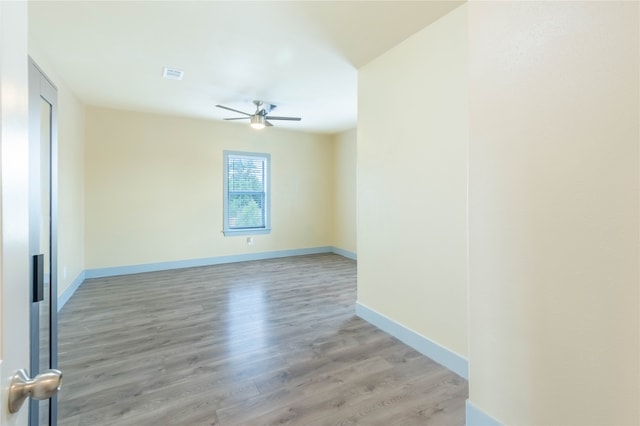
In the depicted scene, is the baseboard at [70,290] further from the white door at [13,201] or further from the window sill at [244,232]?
the white door at [13,201]

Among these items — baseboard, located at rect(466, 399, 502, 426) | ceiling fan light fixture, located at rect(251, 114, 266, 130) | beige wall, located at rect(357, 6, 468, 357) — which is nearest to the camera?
baseboard, located at rect(466, 399, 502, 426)

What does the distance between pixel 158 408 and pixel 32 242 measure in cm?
132

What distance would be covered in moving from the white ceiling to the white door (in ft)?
6.33

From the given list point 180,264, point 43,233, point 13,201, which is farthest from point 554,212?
point 180,264

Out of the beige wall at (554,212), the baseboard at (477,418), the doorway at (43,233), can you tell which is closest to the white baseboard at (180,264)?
the doorway at (43,233)

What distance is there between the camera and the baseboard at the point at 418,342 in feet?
7.17

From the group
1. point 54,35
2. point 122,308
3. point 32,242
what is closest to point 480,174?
point 32,242

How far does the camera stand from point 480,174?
145 centimetres

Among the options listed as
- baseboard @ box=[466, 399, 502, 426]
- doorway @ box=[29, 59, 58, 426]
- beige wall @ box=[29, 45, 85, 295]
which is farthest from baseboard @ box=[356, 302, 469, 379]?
beige wall @ box=[29, 45, 85, 295]

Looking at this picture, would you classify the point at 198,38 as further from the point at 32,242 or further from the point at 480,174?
the point at 480,174

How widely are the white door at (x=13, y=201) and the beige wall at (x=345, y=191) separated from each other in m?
5.68

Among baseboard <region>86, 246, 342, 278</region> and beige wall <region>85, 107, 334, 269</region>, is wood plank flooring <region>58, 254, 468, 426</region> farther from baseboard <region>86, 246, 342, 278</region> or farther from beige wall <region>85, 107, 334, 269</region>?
beige wall <region>85, 107, 334, 269</region>

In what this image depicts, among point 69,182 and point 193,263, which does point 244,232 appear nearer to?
point 193,263

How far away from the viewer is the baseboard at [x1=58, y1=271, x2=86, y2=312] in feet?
11.5
